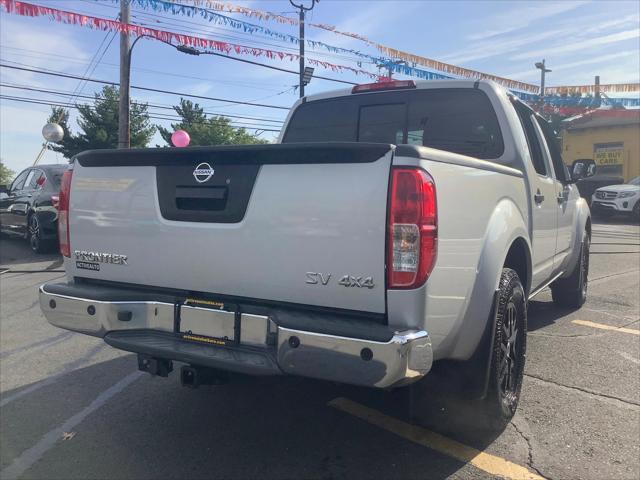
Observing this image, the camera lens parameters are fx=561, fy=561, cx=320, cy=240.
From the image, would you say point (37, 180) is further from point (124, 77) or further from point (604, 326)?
point (604, 326)

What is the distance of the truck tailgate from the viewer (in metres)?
2.46

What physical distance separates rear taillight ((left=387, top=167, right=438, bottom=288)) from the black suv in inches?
348

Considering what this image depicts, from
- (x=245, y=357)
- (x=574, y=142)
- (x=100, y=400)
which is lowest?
(x=100, y=400)

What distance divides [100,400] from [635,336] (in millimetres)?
4607

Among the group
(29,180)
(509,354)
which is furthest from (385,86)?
(29,180)

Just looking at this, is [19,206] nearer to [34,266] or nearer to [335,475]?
[34,266]

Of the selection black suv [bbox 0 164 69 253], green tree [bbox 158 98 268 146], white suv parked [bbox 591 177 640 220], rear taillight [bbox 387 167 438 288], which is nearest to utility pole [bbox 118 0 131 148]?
black suv [bbox 0 164 69 253]

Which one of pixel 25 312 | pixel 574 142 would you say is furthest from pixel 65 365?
pixel 574 142

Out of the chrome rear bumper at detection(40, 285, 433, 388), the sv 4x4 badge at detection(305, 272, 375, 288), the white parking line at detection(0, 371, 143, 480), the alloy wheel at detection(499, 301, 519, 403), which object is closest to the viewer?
the chrome rear bumper at detection(40, 285, 433, 388)

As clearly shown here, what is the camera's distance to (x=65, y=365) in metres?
4.63

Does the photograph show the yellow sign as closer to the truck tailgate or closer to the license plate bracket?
the truck tailgate

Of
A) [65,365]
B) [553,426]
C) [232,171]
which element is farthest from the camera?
[65,365]

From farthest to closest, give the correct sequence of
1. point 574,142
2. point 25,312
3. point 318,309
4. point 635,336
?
point 574,142 < point 25,312 < point 635,336 < point 318,309

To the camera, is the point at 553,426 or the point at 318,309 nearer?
the point at 318,309
